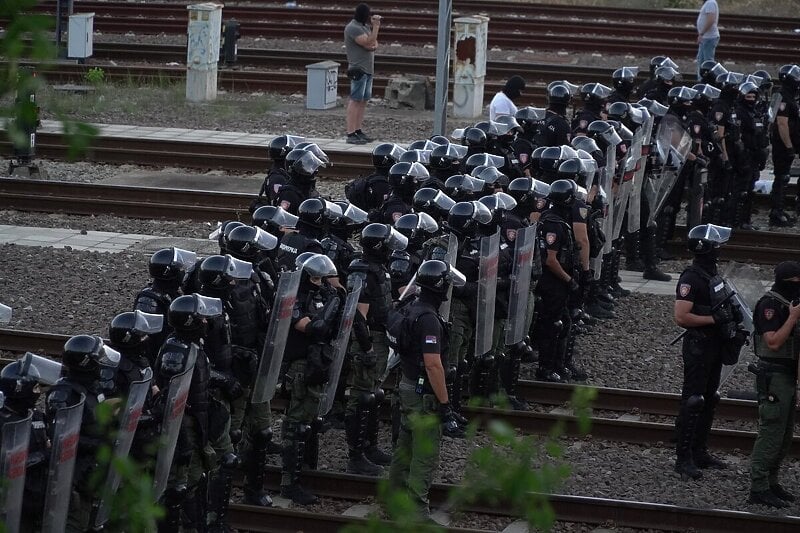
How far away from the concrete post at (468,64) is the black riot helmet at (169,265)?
1436 cm

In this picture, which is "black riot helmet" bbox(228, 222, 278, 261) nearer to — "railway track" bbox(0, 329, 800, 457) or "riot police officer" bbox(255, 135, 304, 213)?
"railway track" bbox(0, 329, 800, 457)

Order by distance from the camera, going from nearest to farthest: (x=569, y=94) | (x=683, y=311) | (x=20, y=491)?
1. (x=20, y=491)
2. (x=683, y=311)
3. (x=569, y=94)

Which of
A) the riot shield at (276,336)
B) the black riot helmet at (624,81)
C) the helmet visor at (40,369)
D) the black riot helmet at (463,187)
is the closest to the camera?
the helmet visor at (40,369)

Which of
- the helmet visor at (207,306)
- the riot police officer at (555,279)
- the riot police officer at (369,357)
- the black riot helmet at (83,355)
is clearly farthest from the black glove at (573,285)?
the black riot helmet at (83,355)

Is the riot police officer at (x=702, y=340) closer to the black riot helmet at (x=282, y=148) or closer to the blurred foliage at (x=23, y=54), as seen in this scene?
the black riot helmet at (x=282, y=148)

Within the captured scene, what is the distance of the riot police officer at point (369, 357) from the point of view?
33.1 ft

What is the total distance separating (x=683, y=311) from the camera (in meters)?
10.1

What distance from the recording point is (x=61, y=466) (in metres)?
7.40

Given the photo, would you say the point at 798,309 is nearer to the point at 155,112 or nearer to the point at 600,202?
the point at 600,202

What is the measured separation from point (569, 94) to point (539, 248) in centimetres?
418

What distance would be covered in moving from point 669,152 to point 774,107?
3.01 meters

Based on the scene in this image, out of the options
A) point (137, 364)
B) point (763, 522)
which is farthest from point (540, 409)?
point (137, 364)

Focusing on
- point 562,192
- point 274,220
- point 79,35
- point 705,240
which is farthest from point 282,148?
point 79,35

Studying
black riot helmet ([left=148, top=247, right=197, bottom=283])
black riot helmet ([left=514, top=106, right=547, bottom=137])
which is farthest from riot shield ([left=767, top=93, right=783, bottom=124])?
black riot helmet ([left=148, top=247, right=197, bottom=283])
